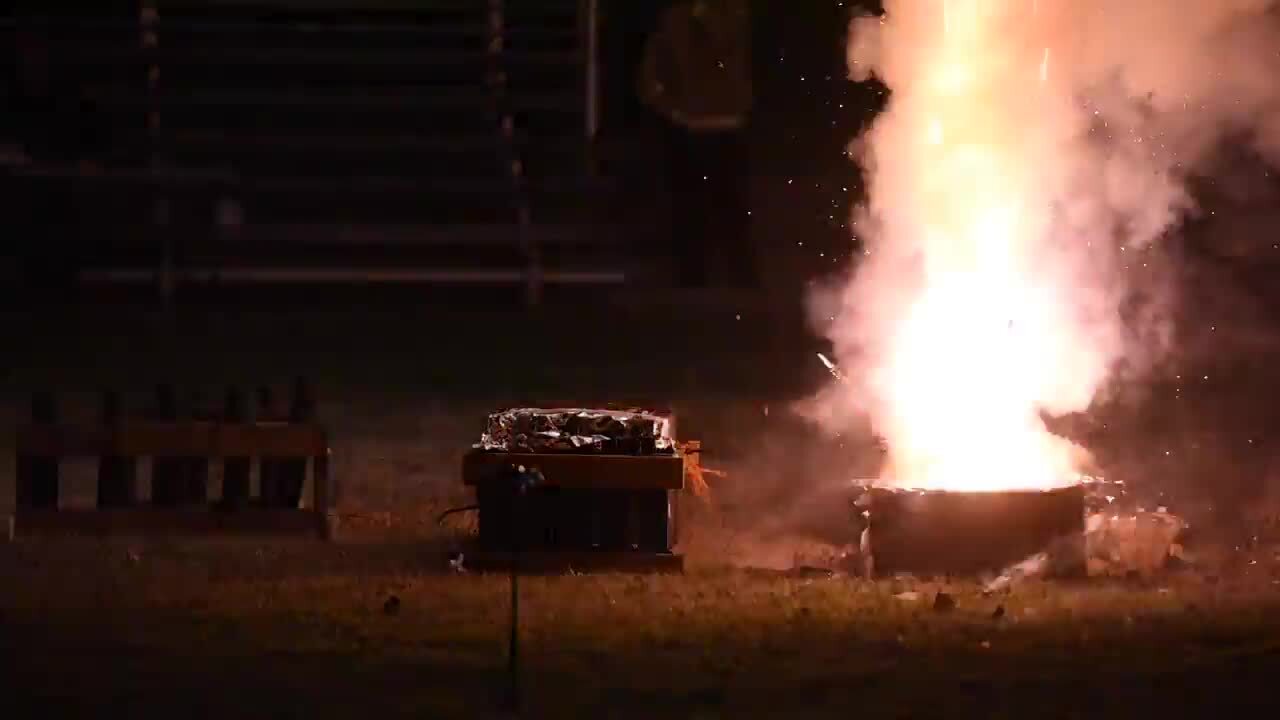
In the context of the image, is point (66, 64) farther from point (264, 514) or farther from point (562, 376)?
point (264, 514)

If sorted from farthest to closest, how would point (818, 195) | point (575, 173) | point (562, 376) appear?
point (575, 173) → point (818, 195) → point (562, 376)

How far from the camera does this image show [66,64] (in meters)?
22.3

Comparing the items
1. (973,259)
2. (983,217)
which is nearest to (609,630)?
(973,259)

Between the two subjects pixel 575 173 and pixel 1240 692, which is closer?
pixel 1240 692

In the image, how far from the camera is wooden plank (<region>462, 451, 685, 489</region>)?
1012 cm

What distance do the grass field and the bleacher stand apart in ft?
26.1

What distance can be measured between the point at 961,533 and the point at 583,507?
174 cm

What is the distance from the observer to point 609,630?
8438mm

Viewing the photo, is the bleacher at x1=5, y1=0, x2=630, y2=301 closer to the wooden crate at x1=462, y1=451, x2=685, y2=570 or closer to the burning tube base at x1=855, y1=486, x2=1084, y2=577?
the wooden crate at x1=462, y1=451, x2=685, y2=570

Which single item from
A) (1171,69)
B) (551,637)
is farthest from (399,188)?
(551,637)

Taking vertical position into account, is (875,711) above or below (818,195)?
below

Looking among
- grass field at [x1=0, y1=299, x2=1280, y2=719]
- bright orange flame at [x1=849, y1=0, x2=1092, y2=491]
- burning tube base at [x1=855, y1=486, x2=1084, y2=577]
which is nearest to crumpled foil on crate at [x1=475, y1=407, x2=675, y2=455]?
grass field at [x1=0, y1=299, x2=1280, y2=719]

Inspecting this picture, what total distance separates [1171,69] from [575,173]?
9.56 meters

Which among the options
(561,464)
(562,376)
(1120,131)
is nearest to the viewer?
(561,464)
